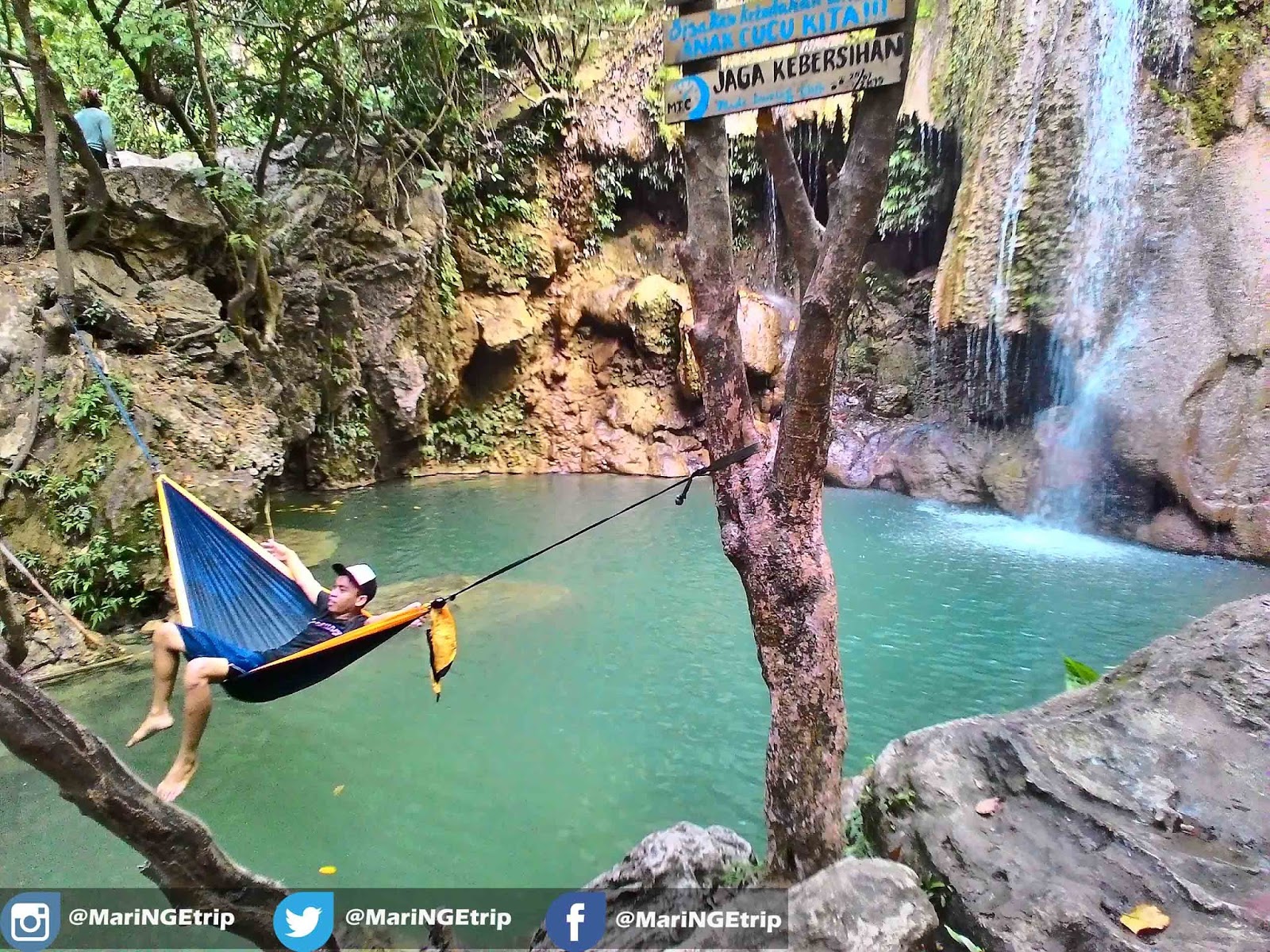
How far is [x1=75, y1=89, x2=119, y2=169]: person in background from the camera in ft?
→ 16.9

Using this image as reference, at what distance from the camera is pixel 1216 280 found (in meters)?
5.71

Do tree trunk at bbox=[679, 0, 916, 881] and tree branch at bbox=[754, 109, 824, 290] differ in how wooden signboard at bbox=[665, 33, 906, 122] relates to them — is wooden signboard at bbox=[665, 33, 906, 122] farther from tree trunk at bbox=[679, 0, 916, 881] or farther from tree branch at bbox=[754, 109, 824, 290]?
tree branch at bbox=[754, 109, 824, 290]

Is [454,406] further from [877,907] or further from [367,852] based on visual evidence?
[877,907]

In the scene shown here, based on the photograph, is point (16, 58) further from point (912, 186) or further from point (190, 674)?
point (912, 186)

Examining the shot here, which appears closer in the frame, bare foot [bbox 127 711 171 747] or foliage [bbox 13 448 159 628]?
bare foot [bbox 127 711 171 747]

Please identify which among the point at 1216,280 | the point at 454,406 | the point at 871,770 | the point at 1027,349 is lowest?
the point at 871,770

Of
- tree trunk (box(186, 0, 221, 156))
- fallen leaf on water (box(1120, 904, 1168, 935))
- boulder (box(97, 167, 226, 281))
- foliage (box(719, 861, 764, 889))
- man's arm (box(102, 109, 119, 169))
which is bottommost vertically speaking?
foliage (box(719, 861, 764, 889))

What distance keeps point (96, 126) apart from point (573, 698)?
532 centimetres

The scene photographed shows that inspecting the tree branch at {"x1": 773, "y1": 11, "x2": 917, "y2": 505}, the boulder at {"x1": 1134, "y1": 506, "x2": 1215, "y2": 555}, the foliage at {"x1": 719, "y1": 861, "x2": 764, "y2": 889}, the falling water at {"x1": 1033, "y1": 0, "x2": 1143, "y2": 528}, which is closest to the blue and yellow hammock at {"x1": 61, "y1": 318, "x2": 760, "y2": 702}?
the tree branch at {"x1": 773, "y1": 11, "x2": 917, "y2": 505}

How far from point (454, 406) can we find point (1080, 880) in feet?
28.2

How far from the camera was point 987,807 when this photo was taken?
184 centimetres

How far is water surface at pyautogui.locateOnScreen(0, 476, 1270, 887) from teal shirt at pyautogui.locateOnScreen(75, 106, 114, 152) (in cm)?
322

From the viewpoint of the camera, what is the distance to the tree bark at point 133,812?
124cm

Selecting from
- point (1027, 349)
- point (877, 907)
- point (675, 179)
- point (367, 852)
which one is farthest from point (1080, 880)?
point (675, 179)
